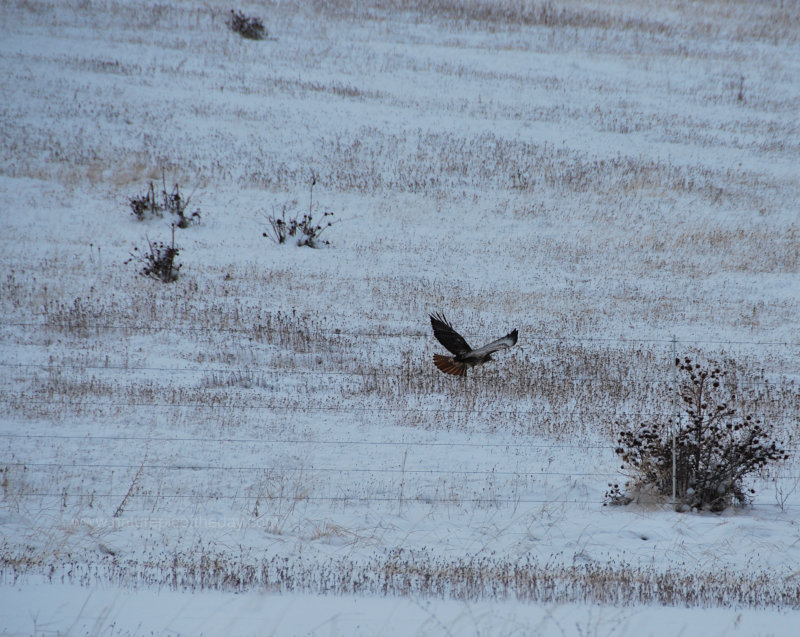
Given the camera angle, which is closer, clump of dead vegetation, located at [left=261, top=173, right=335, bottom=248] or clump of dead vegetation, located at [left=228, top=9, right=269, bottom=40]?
clump of dead vegetation, located at [left=261, top=173, right=335, bottom=248]

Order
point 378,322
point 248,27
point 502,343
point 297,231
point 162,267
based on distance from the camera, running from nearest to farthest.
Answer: point 502,343 < point 378,322 < point 162,267 < point 297,231 < point 248,27

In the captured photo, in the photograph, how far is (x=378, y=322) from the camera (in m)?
12.4

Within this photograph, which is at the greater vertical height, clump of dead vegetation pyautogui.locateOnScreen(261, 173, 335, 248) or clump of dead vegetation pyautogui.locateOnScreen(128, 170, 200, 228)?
clump of dead vegetation pyautogui.locateOnScreen(128, 170, 200, 228)

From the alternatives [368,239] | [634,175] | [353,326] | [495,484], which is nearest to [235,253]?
[368,239]

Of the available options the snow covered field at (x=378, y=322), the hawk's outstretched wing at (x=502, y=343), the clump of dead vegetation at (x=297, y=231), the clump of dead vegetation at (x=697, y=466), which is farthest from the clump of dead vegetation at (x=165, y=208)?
the clump of dead vegetation at (x=697, y=466)

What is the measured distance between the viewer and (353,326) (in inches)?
479

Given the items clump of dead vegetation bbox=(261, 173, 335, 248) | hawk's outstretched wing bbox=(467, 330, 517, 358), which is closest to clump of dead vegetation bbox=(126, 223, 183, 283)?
clump of dead vegetation bbox=(261, 173, 335, 248)

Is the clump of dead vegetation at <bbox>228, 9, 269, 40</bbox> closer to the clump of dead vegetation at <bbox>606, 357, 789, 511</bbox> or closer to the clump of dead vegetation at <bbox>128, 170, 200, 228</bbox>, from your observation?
the clump of dead vegetation at <bbox>128, 170, 200, 228</bbox>

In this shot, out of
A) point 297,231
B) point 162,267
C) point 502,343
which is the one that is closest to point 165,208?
point 297,231

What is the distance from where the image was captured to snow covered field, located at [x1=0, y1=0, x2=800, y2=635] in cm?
573

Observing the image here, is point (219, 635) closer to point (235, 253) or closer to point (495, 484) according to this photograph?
point (495, 484)

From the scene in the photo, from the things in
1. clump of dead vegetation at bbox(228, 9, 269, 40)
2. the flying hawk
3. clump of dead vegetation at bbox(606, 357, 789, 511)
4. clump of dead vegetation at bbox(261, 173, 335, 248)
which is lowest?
clump of dead vegetation at bbox(606, 357, 789, 511)

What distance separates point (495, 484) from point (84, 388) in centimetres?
529

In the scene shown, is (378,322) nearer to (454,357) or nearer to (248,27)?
(454,357)
